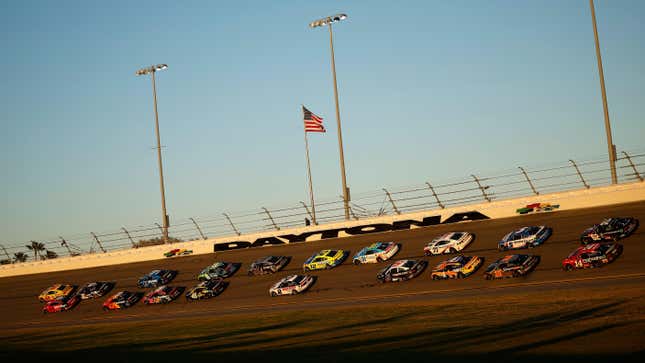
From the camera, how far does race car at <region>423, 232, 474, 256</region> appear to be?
39.8m

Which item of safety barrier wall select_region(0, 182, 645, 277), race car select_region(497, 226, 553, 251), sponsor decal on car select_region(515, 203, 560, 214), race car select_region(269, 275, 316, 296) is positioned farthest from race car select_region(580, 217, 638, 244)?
race car select_region(269, 275, 316, 296)

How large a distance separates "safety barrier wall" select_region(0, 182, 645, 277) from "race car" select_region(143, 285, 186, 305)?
9.01 meters

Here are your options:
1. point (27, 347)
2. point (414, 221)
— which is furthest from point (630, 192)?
point (27, 347)

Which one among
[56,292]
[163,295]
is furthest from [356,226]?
[56,292]

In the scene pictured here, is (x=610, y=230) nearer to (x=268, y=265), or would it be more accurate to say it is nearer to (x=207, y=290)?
(x=268, y=265)

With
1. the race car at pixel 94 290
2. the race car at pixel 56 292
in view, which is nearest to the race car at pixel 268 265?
the race car at pixel 94 290

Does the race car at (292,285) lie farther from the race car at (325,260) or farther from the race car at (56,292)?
the race car at (56,292)

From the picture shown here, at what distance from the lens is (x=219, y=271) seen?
48281mm

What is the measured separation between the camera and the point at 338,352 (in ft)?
65.3

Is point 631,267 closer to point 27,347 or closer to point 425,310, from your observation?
point 425,310

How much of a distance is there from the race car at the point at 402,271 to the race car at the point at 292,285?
4626mm

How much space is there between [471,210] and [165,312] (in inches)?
823

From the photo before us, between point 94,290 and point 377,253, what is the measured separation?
2323 centimetres

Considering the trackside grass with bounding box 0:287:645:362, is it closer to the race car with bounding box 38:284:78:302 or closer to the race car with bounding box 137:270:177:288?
the race car with bounding box 137:270:177:288
